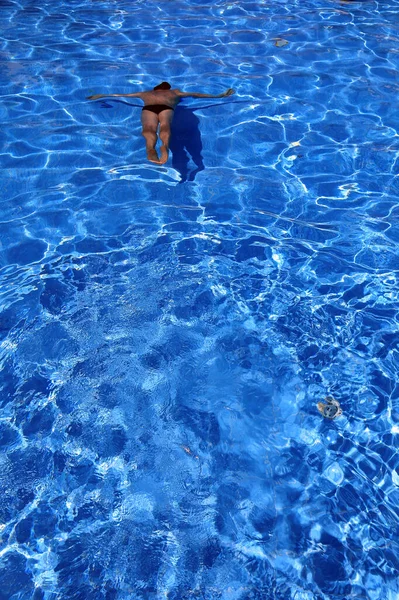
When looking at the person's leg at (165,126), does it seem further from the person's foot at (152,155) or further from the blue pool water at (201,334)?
the blue pool water at (201,334)

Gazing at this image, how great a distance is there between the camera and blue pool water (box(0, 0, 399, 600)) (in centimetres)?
322

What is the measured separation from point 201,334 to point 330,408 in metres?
1.13

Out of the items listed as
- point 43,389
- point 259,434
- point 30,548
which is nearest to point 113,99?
point 43,389

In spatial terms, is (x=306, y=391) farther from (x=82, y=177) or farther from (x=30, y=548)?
(x=82, y=177)

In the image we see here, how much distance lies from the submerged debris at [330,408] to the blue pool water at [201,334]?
0.06 metres

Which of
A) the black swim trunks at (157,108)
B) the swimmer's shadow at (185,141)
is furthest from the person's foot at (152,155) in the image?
the black swim trunks at (157,108)

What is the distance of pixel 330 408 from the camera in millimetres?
3898

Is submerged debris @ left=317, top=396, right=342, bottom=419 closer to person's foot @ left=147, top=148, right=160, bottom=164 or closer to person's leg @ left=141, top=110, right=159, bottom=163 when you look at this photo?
person's foot @ left=147, top=148, right=160, bottom=164

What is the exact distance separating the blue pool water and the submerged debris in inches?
2.5

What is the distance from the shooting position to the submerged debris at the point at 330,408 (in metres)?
3.86

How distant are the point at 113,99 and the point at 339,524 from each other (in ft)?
18.4

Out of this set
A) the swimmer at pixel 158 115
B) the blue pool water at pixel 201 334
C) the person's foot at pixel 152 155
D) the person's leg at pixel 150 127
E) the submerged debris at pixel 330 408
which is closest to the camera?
the blue pool water at pixel 201 334

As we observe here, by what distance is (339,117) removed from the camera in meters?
6.84

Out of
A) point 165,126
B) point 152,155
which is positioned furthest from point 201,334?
point 165,126
